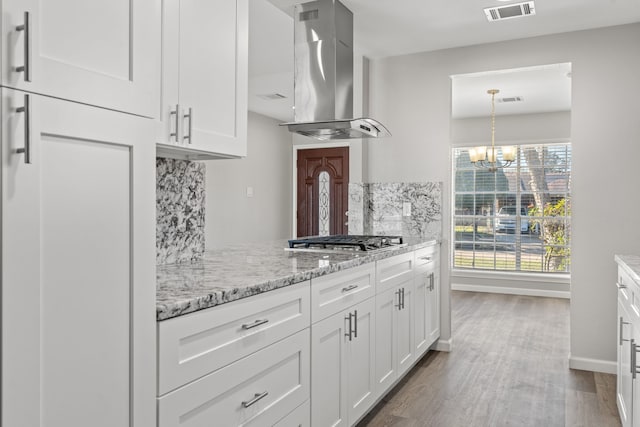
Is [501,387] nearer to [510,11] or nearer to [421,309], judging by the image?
[421,309]

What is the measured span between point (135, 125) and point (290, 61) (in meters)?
3.70

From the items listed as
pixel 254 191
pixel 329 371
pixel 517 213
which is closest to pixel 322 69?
pixel 329 371

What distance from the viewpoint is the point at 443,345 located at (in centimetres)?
397

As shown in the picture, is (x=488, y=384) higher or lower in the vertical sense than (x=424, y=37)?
lower

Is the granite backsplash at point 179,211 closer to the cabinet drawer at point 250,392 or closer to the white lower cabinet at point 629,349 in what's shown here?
the cabinet drawer at point 250,392

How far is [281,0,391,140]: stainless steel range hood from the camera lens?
3152mm

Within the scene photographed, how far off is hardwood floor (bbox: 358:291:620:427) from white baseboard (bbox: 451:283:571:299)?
5.73ft

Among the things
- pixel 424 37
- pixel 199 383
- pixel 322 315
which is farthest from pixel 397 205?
pixel 199 383

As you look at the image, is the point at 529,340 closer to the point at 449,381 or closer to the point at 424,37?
the point at 449,381

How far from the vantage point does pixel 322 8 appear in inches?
124

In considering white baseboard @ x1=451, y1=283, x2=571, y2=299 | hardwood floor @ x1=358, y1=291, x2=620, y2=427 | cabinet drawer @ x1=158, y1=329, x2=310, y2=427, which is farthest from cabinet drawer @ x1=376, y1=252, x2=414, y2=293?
white baseboard @ x1=451, y1=283, x2=571, y2=299

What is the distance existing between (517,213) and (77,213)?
6.73m

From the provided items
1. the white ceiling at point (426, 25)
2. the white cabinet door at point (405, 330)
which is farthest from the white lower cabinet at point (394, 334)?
the white ceiling at point (426, 25)

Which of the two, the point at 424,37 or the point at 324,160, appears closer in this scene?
the point at 424,37
